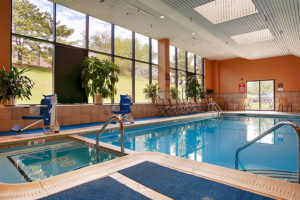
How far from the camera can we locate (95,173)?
201 centimetres

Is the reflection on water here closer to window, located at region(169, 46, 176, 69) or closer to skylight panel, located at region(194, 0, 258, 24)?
skylight panel, located at region(194, 0, 258, 24)

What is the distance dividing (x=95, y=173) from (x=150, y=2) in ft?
15.8

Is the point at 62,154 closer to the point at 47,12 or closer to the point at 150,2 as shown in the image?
the point at 150,2

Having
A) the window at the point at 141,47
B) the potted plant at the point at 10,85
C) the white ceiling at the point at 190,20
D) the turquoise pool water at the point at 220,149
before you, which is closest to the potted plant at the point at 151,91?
the window at the point at 141,47

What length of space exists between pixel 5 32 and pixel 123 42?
4780 mm

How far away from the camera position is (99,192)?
1.62 m

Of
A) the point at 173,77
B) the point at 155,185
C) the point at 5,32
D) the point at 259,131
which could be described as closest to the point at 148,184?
the point at 155,185

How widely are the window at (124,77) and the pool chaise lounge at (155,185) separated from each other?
7.03m

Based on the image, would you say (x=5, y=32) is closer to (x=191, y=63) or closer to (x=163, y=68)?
(x=163, y=68)

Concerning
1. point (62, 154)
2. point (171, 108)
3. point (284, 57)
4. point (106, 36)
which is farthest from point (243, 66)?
point (62, 154)

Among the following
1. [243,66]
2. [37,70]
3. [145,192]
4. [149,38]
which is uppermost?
[149,38]

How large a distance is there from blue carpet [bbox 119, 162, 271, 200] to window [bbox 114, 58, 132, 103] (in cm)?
710

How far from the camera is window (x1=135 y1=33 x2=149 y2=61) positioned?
384 inches

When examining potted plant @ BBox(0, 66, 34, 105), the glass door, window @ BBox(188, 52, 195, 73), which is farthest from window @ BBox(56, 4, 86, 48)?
the glass door
